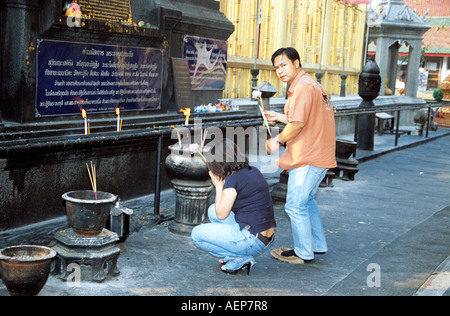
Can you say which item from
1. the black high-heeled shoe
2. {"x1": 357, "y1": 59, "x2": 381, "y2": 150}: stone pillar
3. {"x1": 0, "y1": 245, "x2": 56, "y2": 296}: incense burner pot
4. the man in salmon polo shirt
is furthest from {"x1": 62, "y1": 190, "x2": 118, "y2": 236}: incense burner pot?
{"x1": 357, "y1": 59, "x2": 381, "y2": 150}: stone pillar

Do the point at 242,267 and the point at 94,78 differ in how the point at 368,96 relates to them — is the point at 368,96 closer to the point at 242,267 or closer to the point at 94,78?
the point at 94,78

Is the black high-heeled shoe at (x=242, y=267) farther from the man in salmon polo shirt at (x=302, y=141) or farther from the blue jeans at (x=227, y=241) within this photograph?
the man in salmon polo shirt at (x=302, y=141)

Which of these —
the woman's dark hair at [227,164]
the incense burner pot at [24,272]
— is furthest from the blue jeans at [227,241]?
the incense burner pot at [24,272]

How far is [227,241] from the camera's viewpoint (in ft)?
16.3

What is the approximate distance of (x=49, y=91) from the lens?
6414 mm

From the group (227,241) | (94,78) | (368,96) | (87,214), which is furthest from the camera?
(368,96)

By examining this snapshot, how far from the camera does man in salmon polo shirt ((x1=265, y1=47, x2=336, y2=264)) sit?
5340 millimetres

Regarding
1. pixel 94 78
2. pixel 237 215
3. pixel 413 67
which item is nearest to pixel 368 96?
pixel 94 78

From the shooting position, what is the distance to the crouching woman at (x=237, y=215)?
4938 millimetres

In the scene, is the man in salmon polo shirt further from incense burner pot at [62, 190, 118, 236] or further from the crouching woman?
incense burner pot at [62, 190, 118, 236]

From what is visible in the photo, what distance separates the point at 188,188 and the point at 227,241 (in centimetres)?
141

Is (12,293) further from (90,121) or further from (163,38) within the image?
(163,38)
